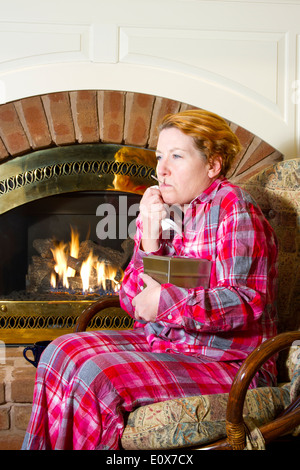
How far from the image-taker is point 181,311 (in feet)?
4.17

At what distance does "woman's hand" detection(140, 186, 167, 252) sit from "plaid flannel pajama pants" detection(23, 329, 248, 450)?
1.13 ft

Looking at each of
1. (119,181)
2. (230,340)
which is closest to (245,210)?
(230,340)

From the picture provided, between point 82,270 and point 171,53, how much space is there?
1144 millimetres

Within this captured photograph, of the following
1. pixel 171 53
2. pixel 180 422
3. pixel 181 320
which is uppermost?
pixel 171 53

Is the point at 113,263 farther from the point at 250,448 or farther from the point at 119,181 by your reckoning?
the point at 250,448

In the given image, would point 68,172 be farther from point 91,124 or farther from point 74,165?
point 91,124

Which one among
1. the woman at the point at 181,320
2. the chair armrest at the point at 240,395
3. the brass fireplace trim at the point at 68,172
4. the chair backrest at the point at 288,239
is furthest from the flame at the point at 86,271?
the chair armrest at the point at 240,395

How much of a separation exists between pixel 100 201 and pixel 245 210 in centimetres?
131

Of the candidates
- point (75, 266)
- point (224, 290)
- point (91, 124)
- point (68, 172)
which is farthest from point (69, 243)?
point (224, 290)

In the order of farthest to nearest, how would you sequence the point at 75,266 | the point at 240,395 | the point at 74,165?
the point at 75,266, the point at 74,165, the point at 240,395

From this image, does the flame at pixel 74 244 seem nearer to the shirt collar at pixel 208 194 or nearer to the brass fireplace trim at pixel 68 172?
the brass fireplace trim at pixel 68 172

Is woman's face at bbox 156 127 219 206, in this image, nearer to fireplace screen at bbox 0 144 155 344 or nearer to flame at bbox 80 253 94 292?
fireplace screen at bbox 0 144 155 344

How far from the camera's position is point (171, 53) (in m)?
2.29

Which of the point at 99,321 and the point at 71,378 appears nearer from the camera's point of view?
the point at 71,378
